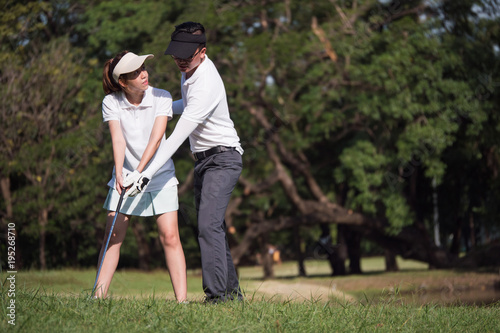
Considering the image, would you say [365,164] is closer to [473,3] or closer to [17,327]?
[473,3]

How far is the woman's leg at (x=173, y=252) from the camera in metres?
5.41

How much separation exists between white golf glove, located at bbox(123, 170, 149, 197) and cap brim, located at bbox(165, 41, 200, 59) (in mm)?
958

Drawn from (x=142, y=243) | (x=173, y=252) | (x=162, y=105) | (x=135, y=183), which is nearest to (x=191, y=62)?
(x=162, y=105)

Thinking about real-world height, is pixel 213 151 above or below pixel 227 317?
above

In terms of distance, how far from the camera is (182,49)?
5172mm

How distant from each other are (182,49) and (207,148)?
825mm

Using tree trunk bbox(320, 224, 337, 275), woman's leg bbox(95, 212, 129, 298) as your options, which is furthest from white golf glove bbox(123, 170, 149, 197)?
tree trunk bbox(320, 224, 337, 275)

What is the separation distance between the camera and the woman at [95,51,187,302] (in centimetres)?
534

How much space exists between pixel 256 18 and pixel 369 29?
12.9ft

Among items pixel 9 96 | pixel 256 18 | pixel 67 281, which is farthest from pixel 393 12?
pixel 67 281

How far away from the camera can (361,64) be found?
19.7m

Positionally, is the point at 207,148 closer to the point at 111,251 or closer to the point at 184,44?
the point at 184,44

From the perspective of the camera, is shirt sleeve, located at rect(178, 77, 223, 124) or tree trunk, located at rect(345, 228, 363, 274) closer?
shirt sleeve, located at rect(178, 77, 223, 124)

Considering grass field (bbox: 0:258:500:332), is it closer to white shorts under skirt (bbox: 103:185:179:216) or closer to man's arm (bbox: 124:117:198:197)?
white shorts under skirt (bbox: 103:185:179:216)
